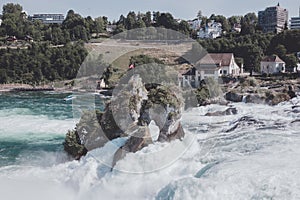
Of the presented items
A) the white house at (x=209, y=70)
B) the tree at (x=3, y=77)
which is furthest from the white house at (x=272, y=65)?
the tree at (x=3, y=77)

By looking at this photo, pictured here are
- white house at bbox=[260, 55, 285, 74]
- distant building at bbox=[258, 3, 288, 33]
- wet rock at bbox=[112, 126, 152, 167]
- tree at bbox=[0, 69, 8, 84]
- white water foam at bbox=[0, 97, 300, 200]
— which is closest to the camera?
white water foam at bbox=[0, 97, 300, 200]

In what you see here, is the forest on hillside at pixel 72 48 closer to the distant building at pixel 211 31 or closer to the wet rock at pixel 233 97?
the distant building at pixel 211 31

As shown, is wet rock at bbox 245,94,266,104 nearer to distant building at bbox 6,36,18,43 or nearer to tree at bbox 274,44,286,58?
tree at bbox 274,44,286,58

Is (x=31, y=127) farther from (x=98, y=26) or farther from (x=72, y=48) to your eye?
(x=98, y=26)

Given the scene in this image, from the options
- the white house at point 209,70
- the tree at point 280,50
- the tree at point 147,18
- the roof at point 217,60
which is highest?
the tree at point 147,18

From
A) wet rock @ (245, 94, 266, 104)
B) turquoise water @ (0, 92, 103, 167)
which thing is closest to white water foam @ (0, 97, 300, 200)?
turquoise water @ (0, 92, 103, 167)

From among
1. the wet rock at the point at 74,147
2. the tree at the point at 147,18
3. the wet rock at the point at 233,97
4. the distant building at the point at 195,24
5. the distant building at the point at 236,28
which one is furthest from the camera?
the distant building at the point at 195,24
